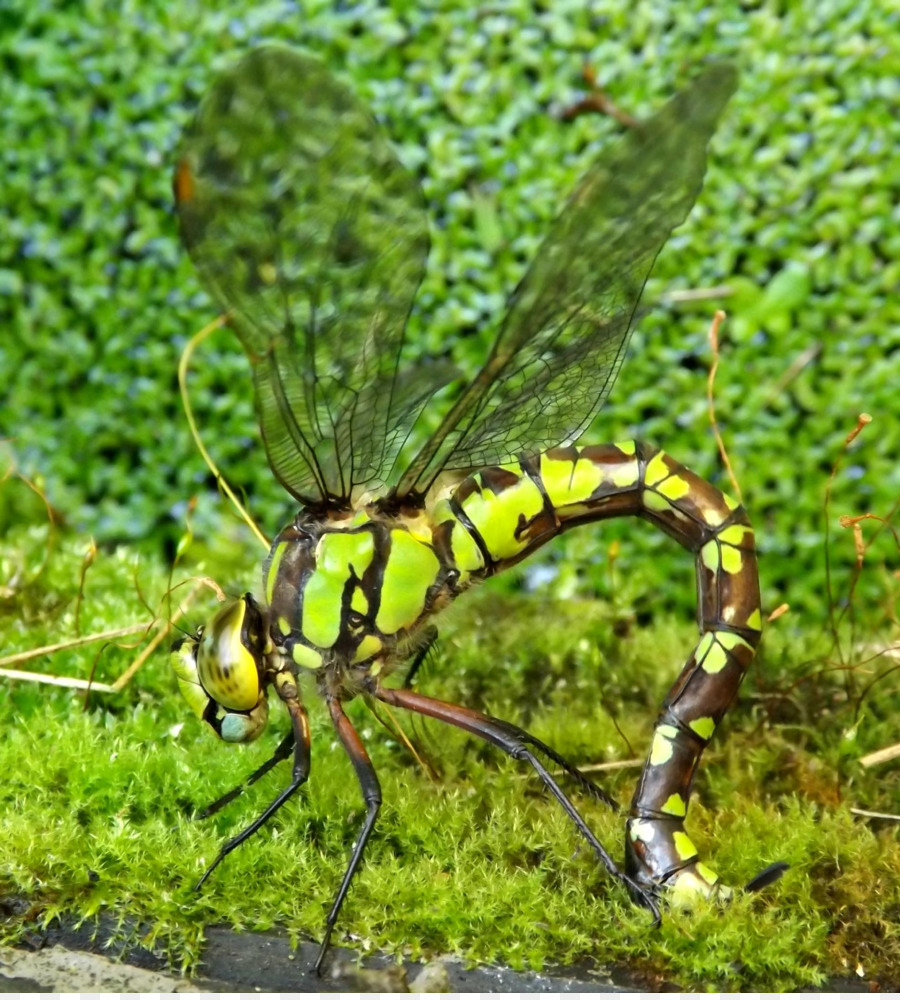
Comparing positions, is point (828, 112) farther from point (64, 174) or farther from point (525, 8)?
point (64, 174)

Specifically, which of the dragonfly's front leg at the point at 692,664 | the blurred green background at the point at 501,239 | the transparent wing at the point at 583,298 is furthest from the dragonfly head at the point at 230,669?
the blurred green background at the point at 501,239

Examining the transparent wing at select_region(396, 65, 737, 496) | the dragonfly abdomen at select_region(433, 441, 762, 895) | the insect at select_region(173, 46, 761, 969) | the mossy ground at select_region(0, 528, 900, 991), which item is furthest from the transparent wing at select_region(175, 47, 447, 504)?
the mossy ground at select_region(0, 528, 900, 991)

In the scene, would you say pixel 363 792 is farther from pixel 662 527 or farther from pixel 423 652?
pixel 662 527

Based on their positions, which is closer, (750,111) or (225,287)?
(225,287)

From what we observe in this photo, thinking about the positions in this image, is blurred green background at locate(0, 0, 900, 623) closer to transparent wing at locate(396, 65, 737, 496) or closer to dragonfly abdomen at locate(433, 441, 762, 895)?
dragonfly abdomen at locate(433, 441, 762, 895)

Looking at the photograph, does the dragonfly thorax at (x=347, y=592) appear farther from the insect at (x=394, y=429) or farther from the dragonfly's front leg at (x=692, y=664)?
the dragonfly's front leg at (x=692, y=664)

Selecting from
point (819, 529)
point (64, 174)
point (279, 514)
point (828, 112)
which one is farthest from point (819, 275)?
point (64, 174)

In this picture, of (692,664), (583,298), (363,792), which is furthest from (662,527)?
(363,792)
